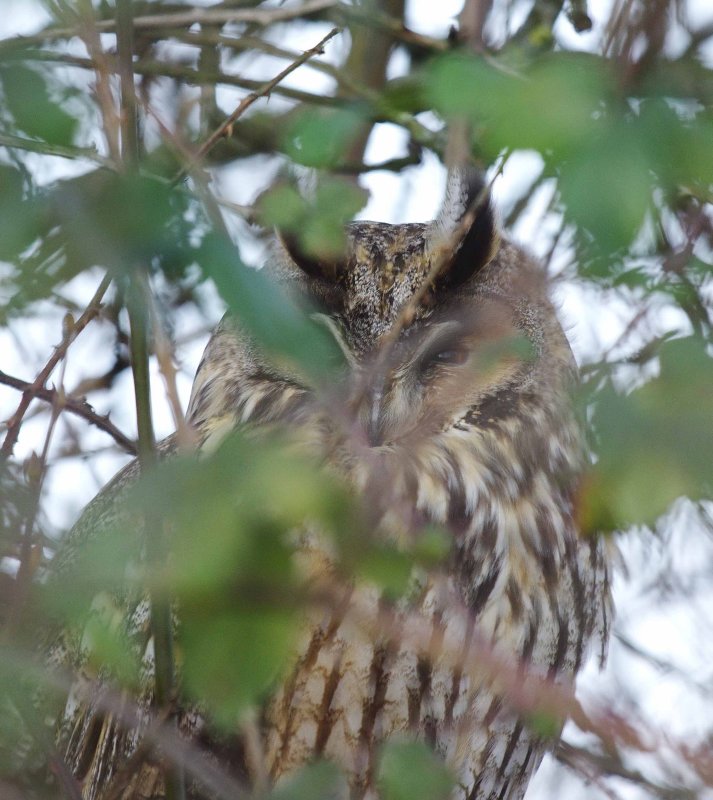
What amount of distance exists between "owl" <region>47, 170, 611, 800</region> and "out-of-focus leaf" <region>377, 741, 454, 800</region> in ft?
2.07

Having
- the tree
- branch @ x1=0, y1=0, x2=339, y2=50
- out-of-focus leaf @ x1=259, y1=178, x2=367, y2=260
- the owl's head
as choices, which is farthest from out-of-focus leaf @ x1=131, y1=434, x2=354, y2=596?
branch @ x1=0, y1=0, x2=339, y2=50

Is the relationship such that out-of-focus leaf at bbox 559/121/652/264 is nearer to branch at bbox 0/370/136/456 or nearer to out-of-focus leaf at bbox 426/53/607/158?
out-of-focus leaf at bbox 426/53/607/158

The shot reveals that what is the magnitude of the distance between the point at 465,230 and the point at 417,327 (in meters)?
0.22

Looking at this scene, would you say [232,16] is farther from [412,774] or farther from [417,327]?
[412,774]

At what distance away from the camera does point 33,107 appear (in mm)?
876

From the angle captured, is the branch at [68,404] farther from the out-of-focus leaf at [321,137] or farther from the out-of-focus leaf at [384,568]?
the out-of-focus leaf at [384,568]

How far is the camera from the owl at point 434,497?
1944 millimetres

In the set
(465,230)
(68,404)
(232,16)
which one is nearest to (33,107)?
(68,404)

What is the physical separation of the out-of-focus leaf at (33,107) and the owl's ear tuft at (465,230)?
125cm

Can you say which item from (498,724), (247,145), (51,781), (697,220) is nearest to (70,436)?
(247,145)

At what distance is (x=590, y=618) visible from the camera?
231 centimetres

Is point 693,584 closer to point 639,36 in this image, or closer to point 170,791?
point 170,791

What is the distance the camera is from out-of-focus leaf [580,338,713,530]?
2.75 feet

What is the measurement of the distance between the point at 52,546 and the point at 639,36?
1099mm
